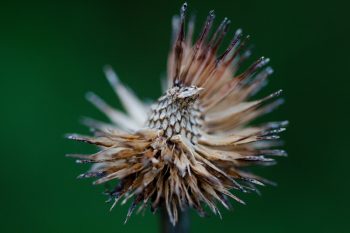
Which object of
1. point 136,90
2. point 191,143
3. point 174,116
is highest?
point 136,90

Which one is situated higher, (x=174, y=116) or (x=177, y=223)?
(x=174, y=116)

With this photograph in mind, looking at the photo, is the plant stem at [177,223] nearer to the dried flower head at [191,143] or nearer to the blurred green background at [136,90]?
the dried flower head at [191,143]

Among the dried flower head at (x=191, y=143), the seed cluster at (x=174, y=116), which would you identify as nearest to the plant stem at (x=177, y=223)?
the dried flower head at (x=191, y=143)

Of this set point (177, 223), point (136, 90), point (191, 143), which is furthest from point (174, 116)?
point (136, 90)

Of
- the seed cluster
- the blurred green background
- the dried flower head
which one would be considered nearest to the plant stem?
the dried flower head

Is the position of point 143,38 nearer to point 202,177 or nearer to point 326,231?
point 326,231

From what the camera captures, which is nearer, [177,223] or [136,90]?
[177,223]

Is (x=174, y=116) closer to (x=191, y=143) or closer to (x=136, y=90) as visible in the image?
(x=191, y=143)
